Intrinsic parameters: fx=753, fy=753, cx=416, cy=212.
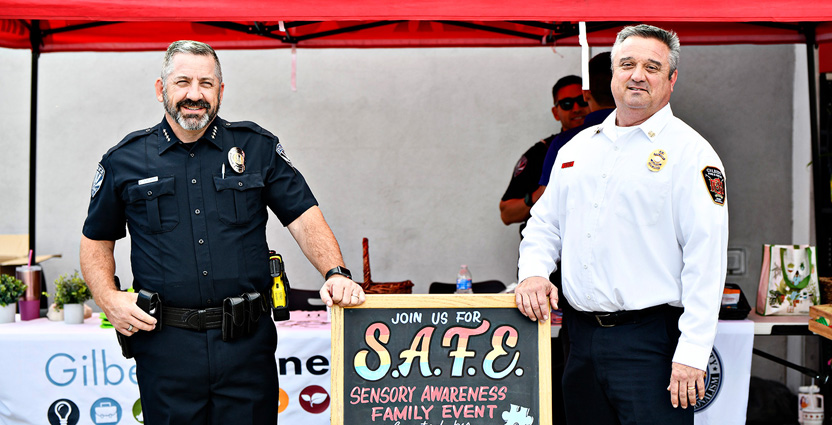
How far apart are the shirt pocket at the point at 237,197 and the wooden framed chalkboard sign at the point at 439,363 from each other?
1.37 feet

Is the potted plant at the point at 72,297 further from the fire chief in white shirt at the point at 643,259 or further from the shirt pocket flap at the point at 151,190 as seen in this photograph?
the fire chief in white shirt at the point at 643,259

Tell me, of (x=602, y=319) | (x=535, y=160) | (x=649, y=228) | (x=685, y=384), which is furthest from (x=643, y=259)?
(x=535, y=160)

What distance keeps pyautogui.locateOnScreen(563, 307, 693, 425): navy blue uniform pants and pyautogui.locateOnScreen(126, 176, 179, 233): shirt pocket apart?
1.24 meters

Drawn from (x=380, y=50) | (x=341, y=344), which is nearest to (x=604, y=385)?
(x=341, y=344)

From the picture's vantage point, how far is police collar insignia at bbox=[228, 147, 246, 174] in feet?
7.35

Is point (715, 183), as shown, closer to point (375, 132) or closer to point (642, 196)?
point (642, 196)

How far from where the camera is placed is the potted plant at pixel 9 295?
11.9 ft

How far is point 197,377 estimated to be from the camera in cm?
213

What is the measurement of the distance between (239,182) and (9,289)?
2.10 meters

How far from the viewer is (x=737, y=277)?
4.97m

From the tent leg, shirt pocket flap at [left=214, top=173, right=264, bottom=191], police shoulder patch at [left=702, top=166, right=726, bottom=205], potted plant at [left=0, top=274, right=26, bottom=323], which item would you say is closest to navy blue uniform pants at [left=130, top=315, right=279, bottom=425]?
shirt pocket flap at [left=214, top=173, right=264, bottom=191]

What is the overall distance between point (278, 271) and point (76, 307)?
175 cm

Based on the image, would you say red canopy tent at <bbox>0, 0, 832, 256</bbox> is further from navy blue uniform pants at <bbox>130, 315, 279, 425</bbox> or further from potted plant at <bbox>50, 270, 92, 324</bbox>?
navy blue uniform pants at <bbox>130, 315, 279, 425</bbox>

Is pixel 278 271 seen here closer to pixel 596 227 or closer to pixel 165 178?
pixel 165 178
